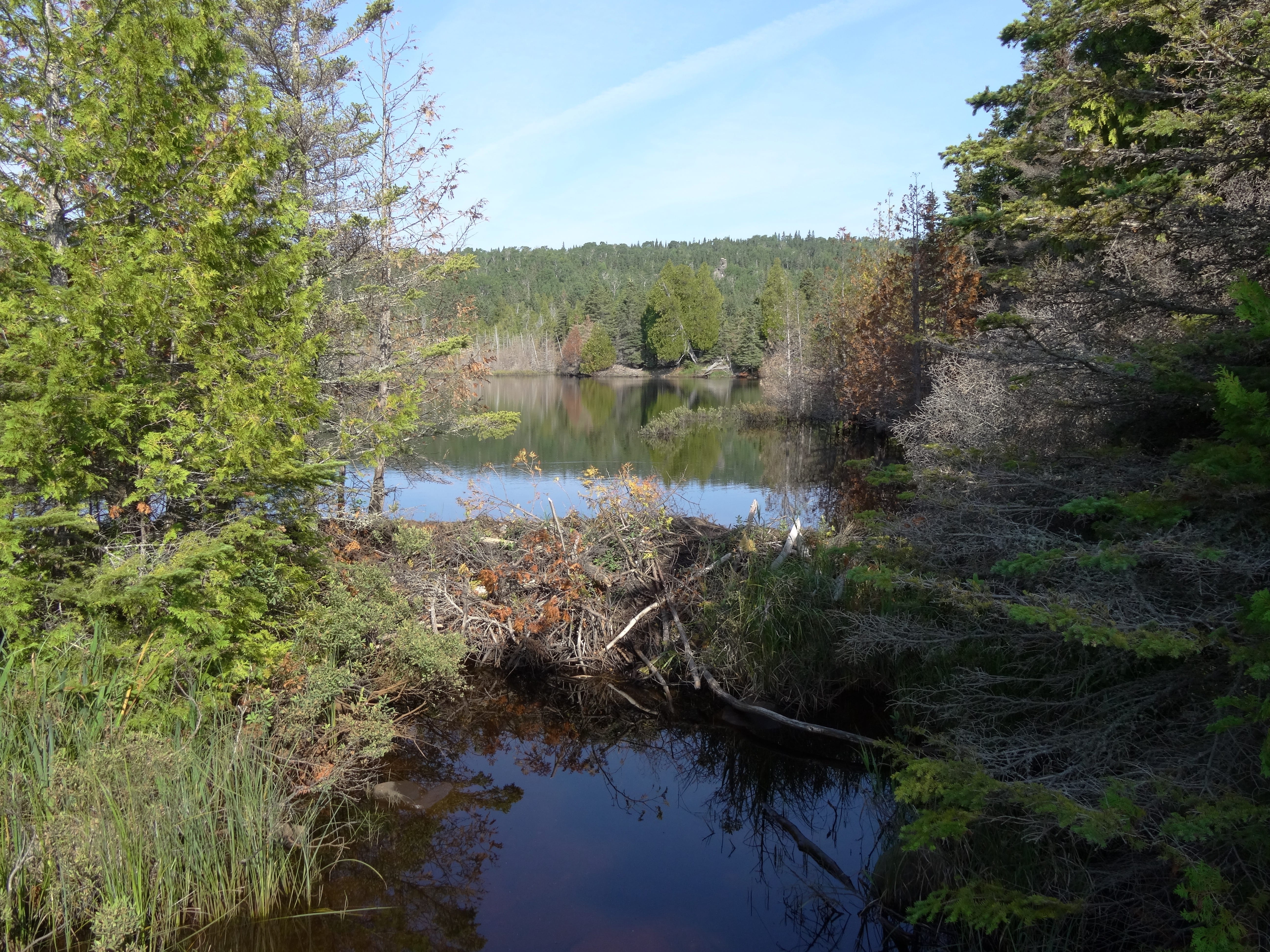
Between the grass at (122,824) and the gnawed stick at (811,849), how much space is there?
365cm

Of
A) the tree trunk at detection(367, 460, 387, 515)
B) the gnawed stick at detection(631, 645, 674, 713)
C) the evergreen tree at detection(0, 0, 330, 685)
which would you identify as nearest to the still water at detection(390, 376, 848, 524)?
the tree trunk at detection(367, 460, 387, 515)

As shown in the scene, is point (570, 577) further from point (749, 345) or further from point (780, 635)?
point (749, 345)

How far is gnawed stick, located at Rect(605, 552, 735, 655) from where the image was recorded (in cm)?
917

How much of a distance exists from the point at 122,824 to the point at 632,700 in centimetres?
517

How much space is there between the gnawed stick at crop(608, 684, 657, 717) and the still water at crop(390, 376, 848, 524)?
10.4 feet

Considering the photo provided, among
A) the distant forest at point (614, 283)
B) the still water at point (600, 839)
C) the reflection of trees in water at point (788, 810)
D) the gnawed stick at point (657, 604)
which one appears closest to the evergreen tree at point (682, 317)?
the distant forest at point (614, 283)

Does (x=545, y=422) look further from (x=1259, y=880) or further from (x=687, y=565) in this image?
(x=1259, y=880)

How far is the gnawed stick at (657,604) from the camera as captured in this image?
9172 mm

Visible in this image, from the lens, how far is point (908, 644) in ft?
18.9

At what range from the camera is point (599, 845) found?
6.41 metres

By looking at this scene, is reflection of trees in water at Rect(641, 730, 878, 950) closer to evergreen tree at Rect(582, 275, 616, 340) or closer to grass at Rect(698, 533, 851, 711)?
grass at Rect(698, 533, 851, 711)

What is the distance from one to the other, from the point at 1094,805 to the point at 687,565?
20.2ft

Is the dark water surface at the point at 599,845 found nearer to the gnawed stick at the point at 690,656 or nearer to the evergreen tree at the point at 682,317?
the gnawed stick at the point at 690,656

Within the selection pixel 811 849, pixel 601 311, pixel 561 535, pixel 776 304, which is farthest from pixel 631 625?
pixel 601 311
